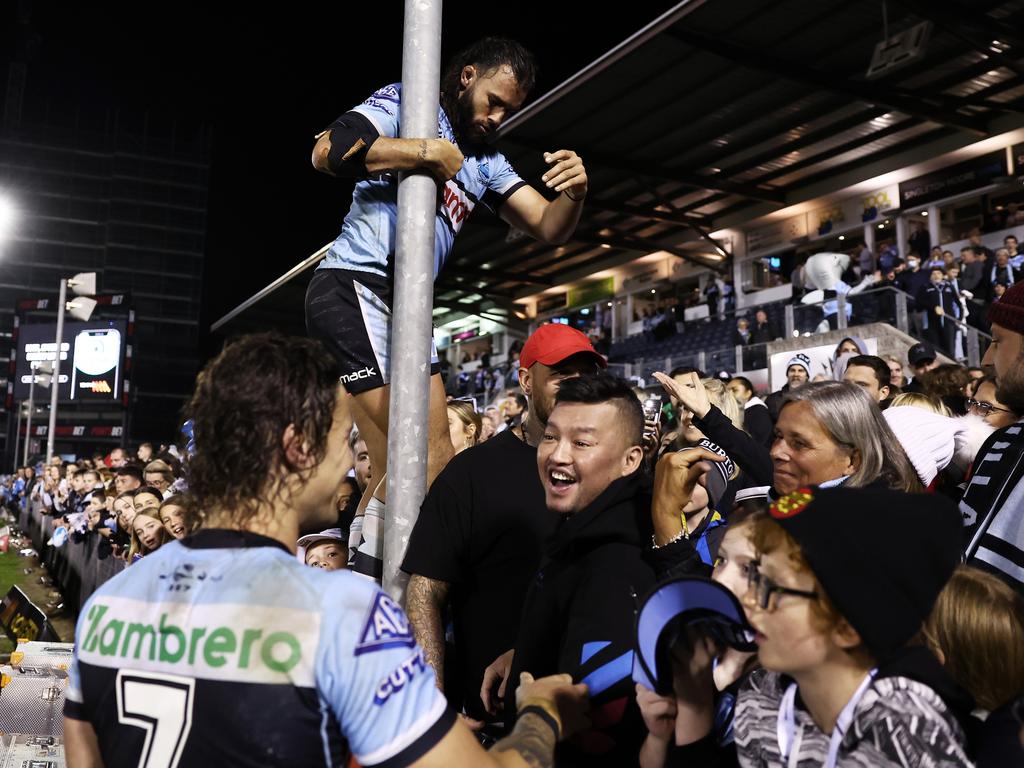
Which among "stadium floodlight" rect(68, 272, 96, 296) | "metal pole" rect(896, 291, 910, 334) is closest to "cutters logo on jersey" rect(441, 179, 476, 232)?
"metal pole" rect(896, 291, 910, 334)

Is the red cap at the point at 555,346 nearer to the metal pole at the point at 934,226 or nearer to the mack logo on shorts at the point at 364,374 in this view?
the mack logo on shorts at the point at 364,374

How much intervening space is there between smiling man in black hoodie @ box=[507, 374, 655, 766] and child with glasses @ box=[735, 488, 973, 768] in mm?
354

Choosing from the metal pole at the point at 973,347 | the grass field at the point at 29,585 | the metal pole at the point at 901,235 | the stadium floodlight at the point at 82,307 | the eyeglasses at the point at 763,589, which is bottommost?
the grass field at the point at 29,585

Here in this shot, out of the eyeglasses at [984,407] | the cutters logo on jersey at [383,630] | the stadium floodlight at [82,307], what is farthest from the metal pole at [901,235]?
the cutters logo on jersey at [383,630]

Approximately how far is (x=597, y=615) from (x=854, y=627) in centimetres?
64

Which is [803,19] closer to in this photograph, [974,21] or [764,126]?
[974,21]

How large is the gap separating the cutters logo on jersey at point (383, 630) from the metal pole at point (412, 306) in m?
0.81

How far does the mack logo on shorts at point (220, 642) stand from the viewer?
1480 mm

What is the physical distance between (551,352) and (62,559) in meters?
11.5

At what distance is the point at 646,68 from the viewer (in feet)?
59.6

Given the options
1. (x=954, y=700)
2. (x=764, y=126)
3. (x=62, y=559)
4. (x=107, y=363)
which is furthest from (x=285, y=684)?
(x=107, y=363)

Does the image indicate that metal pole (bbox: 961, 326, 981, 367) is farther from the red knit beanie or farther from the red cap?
the red cap

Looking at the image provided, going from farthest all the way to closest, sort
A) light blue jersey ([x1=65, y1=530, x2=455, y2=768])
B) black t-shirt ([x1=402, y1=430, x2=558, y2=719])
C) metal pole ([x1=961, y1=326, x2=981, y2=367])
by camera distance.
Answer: metal pole ([x1=961, y1=326, x2=981, y2=367]) < black t-shirt ([x1=402, y1=430, x2=558, y2=719]) < light blue jersey ([x1=65, y1=530, x2=455, y2=768])

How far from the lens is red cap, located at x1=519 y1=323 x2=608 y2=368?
125 inches
